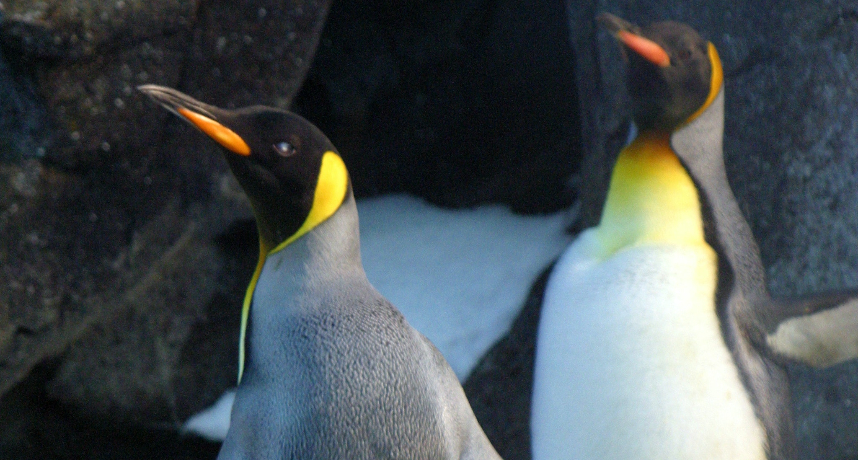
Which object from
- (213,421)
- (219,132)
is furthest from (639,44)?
(213,421)

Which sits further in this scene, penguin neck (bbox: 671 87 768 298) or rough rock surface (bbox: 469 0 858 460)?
rough rock surface (bbox: 469 0 858 460)

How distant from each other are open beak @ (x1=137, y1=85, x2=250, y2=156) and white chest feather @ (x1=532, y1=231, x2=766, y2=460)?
0.85 meters

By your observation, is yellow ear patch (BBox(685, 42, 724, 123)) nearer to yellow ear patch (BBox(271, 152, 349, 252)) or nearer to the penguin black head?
the penguin black head

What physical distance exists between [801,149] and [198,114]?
1.76m

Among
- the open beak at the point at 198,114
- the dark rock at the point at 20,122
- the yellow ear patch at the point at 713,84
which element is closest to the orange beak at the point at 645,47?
the yellow ear patch at the point at 713,84

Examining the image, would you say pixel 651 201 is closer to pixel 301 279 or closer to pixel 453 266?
pixel 301 279

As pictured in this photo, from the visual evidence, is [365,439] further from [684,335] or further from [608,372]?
[684,335]

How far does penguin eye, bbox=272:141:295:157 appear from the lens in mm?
1357

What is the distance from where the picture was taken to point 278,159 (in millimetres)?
1363

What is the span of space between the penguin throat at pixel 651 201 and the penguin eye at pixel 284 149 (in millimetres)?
824

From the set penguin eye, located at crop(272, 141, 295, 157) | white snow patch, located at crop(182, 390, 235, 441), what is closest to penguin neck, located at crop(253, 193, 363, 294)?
penguin eye, located at crop(272, 141, 295, 157)

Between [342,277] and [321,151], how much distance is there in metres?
0.24

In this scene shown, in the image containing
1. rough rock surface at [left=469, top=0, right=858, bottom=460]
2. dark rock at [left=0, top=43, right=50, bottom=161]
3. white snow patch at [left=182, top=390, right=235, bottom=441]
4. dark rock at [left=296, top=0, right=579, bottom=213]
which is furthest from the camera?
dark rock at [left=296, top=0, right=579, bottom=213]

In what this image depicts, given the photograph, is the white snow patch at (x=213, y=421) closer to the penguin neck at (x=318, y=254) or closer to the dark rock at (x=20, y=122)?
the dark rock at (x=20, y=122)
